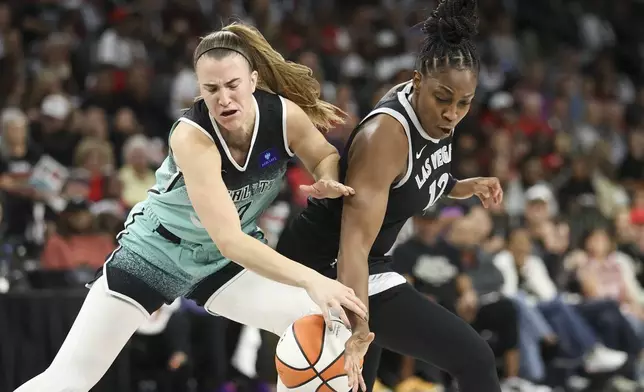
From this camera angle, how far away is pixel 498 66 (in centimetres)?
1266

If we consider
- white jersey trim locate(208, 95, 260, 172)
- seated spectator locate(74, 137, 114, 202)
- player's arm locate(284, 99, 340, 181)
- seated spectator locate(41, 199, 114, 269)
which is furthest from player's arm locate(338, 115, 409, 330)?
seated spectator locate(74, 137, 114, 202)

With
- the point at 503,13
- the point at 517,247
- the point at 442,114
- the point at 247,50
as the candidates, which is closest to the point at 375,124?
the point at 442,114

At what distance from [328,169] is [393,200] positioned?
0.31 meters

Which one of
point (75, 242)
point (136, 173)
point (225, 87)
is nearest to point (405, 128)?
point (225, 87)

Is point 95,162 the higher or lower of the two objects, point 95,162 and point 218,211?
the lower

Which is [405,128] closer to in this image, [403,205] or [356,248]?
[403,205]

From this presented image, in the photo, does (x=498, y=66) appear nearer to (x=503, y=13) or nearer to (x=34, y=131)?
(x=503, y=13)

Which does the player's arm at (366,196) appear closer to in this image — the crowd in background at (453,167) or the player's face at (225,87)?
the player's face at (225,87)

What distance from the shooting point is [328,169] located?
158 inches

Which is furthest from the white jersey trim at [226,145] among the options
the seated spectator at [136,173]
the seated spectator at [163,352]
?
the seated spectator at [136,173]

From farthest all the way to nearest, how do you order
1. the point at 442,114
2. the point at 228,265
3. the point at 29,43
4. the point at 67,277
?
the point at 29,43 < the point at 67,277 < the point at 228,265 < the point at 442,114

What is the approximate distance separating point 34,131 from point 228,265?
17.5ft

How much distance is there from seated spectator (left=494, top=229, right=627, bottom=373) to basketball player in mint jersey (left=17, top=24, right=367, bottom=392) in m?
4.06

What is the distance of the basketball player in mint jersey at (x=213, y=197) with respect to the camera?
3756mm
